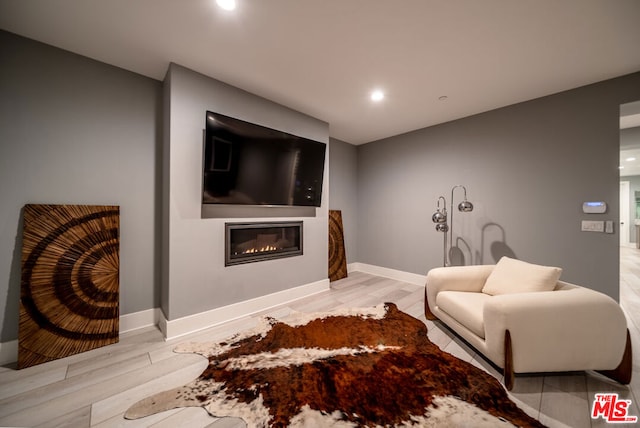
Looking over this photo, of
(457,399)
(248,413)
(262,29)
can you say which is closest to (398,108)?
(262,29)

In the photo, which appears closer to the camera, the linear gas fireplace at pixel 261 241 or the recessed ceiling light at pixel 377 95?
the linear gas fireplace at pixel 261 241

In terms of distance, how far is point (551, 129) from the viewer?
113 inches

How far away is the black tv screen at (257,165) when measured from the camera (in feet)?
8.08

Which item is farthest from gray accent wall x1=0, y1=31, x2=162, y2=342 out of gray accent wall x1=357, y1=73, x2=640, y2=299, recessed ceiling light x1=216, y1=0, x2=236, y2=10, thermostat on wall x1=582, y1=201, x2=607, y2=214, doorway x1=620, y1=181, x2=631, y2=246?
doorway x1=620, y1=181, x2=631, y2=246

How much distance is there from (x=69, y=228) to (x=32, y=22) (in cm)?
166

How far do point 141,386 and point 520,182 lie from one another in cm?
451

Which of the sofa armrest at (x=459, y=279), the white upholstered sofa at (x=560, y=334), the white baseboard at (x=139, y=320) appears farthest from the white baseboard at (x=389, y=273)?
the white baseboard at (x=139, y=320)

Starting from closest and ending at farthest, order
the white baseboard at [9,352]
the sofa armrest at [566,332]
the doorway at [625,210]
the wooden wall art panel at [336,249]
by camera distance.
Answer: the sofa armrest at [566,332], the white baseboard at [9,352], the wooden wall art panel at [336,249], the doorway at [625,210]

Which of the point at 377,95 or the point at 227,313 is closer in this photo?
the point at 227,313

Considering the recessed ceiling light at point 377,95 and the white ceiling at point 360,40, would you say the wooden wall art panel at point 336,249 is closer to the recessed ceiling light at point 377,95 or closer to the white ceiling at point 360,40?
the recessed ceiling light at point 377,95

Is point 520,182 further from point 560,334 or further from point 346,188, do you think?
point 346,188

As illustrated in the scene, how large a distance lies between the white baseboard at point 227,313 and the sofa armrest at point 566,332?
2.34 meters

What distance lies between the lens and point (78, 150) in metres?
2.19

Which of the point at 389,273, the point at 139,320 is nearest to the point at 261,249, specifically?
the point at 139,320
